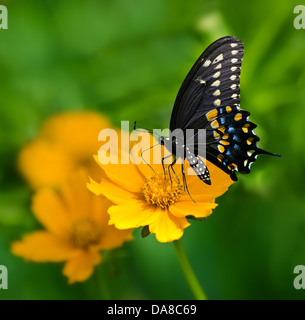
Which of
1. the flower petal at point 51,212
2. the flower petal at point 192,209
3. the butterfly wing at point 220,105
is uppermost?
the butterfly wing at point 220,105

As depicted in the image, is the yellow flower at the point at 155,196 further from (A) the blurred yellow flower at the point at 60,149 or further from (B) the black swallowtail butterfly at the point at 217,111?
(A) the blurred yellow flower at the point at 60,149

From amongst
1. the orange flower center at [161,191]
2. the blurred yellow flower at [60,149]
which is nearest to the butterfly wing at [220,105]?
the orange flower center at [161,191]

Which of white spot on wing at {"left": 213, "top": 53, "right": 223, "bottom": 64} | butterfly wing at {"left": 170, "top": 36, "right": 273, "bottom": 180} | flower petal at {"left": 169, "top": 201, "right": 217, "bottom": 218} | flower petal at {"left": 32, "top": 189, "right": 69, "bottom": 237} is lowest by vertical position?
flower petal at {"left": 169, "top": 201, "right": 217, "bottom": 218}

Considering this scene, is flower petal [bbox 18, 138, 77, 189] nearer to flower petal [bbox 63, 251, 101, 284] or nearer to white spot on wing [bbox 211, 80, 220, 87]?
flower petal [bbox 63, 251, 101, 284]

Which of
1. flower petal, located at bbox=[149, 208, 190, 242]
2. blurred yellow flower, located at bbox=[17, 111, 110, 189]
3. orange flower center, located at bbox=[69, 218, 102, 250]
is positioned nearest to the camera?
flower petal, located at bbox=[149, 208, 190, 242]

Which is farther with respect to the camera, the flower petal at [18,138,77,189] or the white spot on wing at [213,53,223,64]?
the flower petal at [18,138,77,189]

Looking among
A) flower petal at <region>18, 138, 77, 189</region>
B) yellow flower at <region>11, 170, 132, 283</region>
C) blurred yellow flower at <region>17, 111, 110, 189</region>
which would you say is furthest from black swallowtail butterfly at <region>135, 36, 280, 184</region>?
flower petal at <region>18, 138, 77, 189</region>

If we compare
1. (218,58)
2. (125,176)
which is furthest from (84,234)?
(218,58)

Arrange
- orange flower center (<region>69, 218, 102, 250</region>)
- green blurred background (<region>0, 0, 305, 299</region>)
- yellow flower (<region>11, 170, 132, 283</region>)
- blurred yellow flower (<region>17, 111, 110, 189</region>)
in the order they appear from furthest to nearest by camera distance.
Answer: blurred yellow flower (<region>17, 111, 110, 189</region>) < green blurred background (<region>0, 0, 305, 299</region>) < orange flower center (<region>69, 218, 102, 250</region>) < yellow flower (<region>11, 170, 132, 283</region>)

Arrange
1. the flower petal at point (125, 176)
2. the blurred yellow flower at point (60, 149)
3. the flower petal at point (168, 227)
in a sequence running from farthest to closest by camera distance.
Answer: the blurred yellow flower at point (60, 149)
the flower petal at point (125, 176)
the flower petal at point (168, 227)
